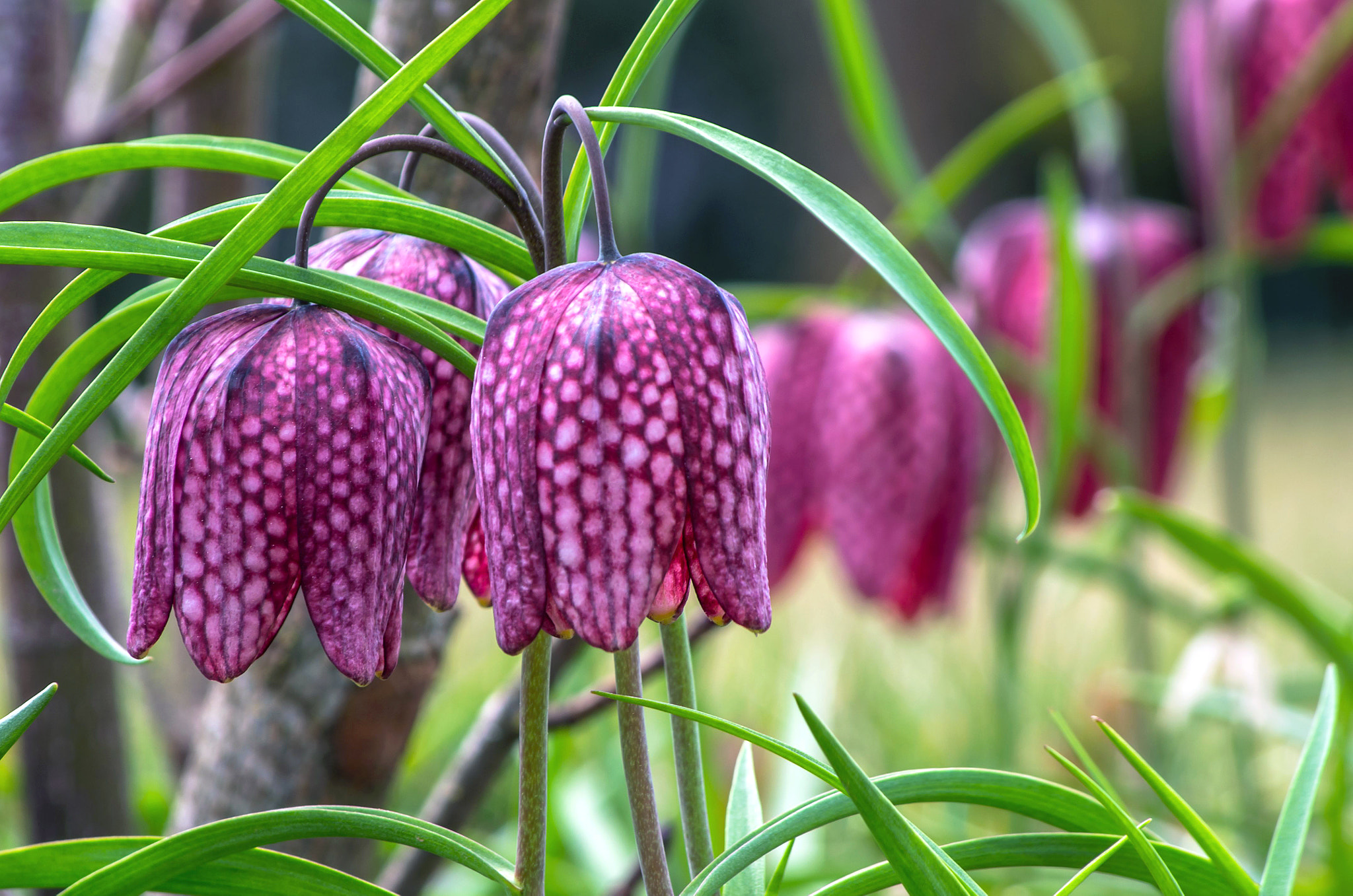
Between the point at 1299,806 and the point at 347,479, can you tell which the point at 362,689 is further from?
the point at 1299,806

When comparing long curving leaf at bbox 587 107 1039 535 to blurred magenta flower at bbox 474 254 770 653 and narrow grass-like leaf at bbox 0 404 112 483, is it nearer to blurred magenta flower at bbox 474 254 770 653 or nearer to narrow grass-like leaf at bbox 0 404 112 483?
blurred magenta flower at bbox 474 254 770 653

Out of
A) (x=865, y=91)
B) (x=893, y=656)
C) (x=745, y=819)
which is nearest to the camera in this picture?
(x=745, y=819)

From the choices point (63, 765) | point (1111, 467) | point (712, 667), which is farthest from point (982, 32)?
point (63, 765)

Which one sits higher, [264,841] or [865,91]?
[865,91]

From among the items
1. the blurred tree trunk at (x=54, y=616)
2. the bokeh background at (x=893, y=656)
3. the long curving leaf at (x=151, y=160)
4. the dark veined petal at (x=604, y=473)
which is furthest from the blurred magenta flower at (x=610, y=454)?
the blurred tree trunk at (x=54, y=616)

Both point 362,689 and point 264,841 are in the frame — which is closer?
point 264,841

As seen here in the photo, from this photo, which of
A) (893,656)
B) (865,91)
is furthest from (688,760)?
(893,656)
